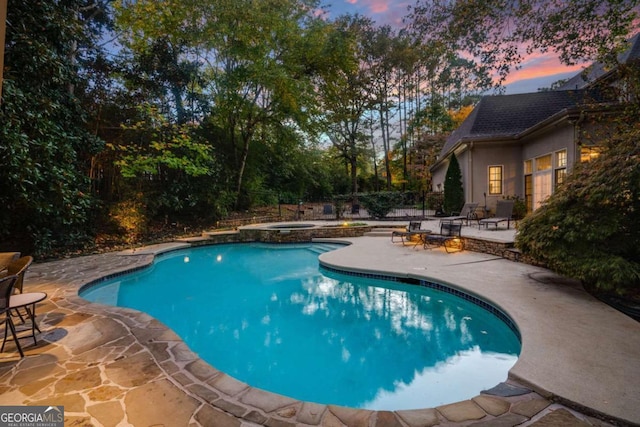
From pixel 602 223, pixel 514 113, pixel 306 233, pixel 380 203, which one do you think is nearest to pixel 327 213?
pixel 380 203

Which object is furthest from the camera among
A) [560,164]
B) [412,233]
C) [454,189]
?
[454,189]

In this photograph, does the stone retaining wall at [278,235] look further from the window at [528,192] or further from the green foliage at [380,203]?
the window at [528,192]

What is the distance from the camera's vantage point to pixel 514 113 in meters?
13.0

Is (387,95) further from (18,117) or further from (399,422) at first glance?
(399,422)

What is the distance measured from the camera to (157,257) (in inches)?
375

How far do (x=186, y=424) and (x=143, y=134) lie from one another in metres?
12.3

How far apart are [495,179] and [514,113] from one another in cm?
309

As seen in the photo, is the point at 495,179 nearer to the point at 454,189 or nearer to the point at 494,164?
the point at 494,164

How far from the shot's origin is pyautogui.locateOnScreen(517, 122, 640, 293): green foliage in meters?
4.18

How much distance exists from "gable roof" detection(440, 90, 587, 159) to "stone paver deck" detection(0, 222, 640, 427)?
9809 mm

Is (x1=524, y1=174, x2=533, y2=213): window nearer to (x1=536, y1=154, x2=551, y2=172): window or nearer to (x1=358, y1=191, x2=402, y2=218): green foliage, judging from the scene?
(x1=536, y1=154, x2=551, y2=172): window

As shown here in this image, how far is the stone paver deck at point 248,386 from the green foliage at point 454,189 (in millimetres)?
10204

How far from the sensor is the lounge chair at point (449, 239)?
8.41 m

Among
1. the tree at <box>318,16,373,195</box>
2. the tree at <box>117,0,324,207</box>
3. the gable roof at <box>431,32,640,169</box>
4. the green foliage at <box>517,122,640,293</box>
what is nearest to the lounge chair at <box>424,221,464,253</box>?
the green foliage at <box>517,122,640,293</box>
